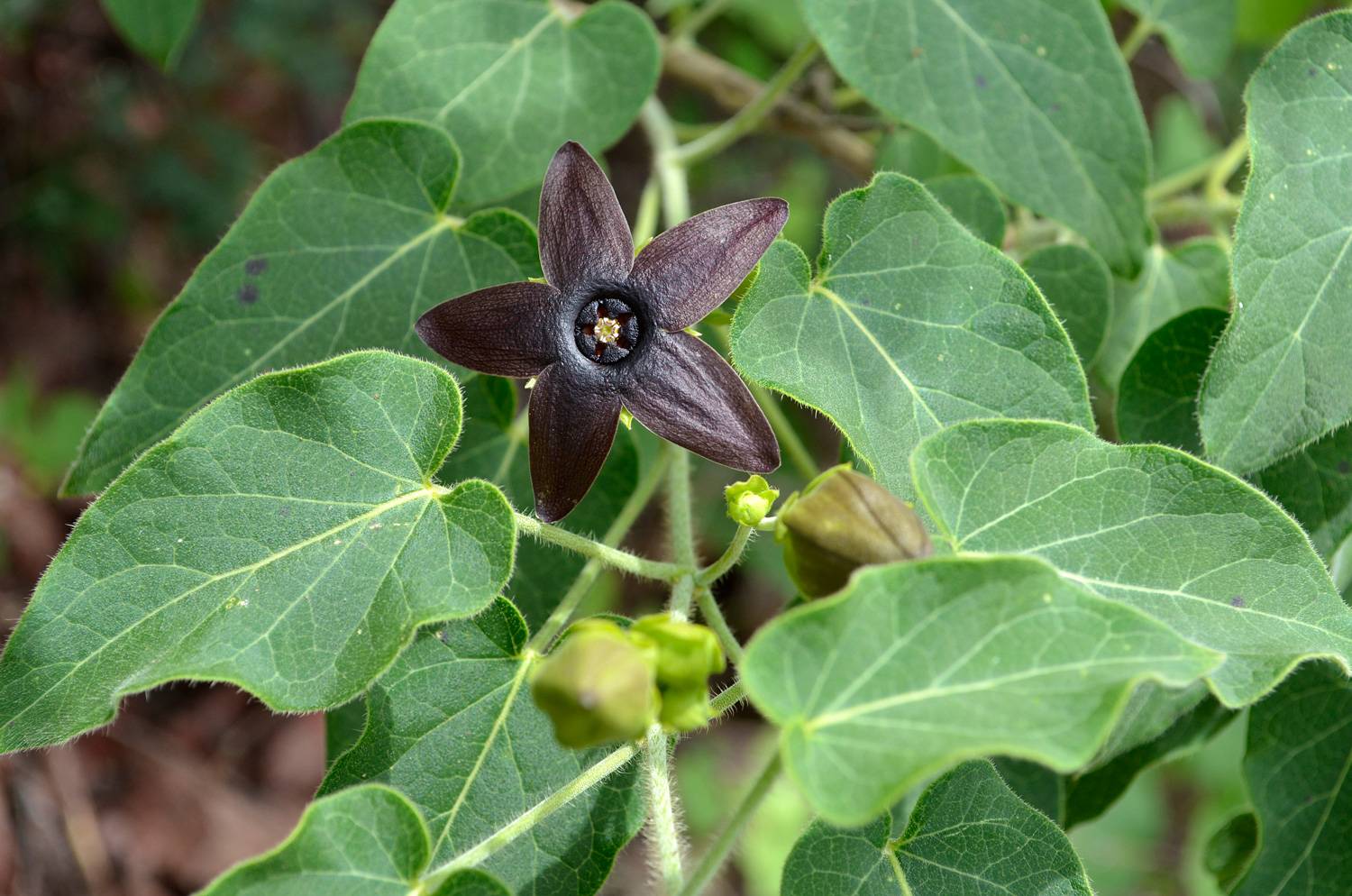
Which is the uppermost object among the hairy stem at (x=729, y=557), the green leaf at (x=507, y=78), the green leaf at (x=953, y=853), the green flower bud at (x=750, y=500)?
the green leaf at (x=507, y=78)

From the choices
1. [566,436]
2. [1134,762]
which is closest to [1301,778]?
[1134,762]

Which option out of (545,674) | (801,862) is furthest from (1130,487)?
(545,674)

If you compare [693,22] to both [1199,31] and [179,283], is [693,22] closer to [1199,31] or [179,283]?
[1199,31]

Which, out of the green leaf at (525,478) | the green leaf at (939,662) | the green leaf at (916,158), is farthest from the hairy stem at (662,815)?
→ the green leaf at (916,158)

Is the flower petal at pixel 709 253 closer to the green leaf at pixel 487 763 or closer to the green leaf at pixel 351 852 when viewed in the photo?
the green leaf at pixel 487 763

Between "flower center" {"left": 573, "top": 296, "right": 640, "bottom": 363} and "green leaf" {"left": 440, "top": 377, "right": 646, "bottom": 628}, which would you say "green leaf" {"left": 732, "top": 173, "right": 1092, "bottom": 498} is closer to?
"flower center" {"left": 573, "top": 296, "right": 640, "bottom": 363}

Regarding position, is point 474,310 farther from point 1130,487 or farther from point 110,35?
point 110,35
